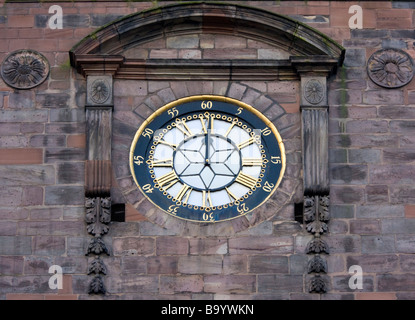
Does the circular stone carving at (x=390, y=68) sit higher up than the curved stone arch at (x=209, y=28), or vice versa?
the curved stone arch at (x=209, y=28)

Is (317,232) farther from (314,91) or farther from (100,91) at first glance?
(100,91)

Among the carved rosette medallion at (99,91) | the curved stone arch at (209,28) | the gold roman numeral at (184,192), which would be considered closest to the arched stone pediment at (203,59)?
the curved stone arch at (209,28)

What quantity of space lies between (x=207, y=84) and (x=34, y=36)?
244 centimetres

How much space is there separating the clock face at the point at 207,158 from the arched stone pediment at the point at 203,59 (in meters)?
0.48

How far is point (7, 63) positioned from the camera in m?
25.3

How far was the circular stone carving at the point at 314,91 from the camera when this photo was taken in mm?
25000

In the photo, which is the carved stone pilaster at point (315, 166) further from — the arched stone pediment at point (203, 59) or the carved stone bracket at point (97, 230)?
the carved stone bracket at point (97, 230)

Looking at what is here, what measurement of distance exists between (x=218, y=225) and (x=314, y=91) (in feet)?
7.50

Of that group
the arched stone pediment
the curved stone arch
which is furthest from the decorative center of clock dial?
the curved stone arch

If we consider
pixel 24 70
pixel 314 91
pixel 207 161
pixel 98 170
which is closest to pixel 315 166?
pixel 314 91
